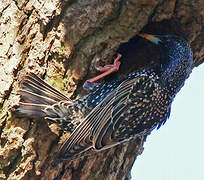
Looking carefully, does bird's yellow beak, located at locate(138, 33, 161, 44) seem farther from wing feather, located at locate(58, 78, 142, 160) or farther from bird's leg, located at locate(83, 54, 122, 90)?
wing feather, located at locate(58, 78, 142, 160)

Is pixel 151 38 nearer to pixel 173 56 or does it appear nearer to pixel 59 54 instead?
pixel 173 56

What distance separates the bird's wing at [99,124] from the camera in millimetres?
2860

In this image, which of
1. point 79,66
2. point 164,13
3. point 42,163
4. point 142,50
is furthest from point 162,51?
point 42,163

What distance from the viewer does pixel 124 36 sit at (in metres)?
3.31

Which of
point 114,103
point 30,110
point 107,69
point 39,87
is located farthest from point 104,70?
point 30,110

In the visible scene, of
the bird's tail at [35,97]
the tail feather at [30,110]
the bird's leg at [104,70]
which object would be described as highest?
the bird's leg at [104,70]

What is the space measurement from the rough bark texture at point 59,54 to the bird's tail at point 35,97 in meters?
0.05

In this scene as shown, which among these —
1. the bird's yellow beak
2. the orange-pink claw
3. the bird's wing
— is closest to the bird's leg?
the orange-pink claw

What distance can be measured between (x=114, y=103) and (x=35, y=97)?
64 centimetres

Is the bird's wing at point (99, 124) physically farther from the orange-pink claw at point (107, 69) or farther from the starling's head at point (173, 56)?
the starling's head at point (173, 56)

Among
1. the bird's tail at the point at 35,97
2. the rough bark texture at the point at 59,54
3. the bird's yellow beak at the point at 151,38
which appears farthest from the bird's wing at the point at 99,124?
the bird's yellow beak at the point at 151,38

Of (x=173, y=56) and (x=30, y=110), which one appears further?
(x=173, y=56)

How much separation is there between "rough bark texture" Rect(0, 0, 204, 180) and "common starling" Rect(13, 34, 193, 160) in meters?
0.09

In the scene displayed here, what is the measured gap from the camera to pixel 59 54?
10.0 feet
